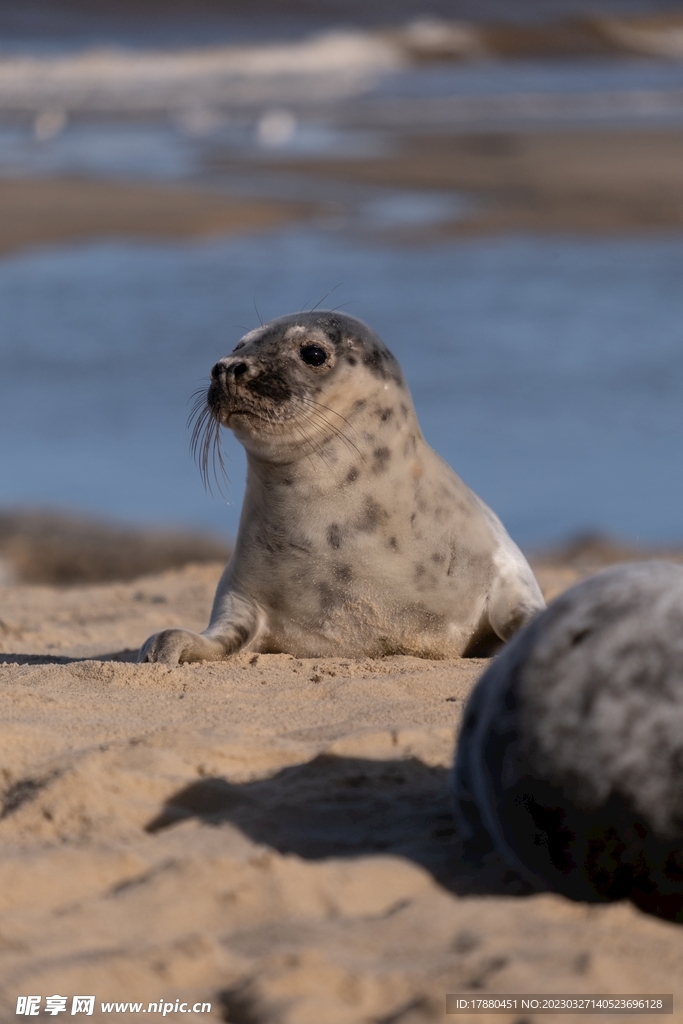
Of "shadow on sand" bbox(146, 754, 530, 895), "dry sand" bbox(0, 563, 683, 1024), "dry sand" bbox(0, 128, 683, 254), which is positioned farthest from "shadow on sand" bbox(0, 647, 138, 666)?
"dry sand" bbox(0, 128, 683, 254)

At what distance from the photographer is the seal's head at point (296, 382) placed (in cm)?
443

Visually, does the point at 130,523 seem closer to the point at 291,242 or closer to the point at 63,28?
the point at 291,242

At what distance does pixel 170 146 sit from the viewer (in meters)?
21.3

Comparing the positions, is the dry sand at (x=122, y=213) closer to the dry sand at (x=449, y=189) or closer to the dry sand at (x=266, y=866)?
the dry sand at (x=449, y=189)

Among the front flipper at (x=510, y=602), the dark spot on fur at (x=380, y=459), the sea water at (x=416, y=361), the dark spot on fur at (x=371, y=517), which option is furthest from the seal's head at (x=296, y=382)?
the sea water at (x=416, y=361)

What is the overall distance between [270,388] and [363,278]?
28.1 feet

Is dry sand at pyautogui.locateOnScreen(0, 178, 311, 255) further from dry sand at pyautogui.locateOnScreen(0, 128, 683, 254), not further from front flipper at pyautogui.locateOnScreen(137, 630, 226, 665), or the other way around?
front flipper at pyautogui.locateOnScreen(137, 630, 226, 665)

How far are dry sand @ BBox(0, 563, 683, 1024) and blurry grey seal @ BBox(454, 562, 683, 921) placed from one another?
0.09m

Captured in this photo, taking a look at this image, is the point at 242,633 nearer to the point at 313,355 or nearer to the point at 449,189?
the point at 313,355

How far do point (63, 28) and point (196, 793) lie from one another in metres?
32.6

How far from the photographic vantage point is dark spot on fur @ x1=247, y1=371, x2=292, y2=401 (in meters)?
4.43

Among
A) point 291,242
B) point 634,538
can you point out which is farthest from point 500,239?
point 634,538

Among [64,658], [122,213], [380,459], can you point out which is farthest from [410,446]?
[122,213]

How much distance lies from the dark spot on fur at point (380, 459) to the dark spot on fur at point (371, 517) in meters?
0.10
